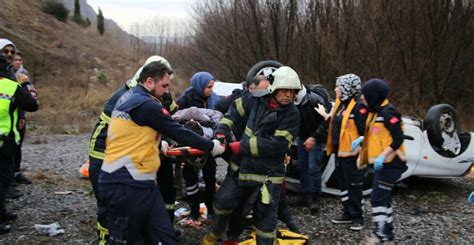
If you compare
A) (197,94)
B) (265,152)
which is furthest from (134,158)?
(197,94)

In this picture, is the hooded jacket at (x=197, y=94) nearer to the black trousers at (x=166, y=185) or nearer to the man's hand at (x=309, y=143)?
the black trousers at (x=166, y=185)

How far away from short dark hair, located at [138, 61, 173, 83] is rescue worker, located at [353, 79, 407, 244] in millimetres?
2479

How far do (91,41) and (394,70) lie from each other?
3136cm

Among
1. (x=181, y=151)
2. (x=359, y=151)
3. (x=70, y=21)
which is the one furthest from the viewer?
(x=70, y=21)

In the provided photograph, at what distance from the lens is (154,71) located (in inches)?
141

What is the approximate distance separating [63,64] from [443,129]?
28563 millimetres

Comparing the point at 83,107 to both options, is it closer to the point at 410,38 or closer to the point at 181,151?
the point at 410,38

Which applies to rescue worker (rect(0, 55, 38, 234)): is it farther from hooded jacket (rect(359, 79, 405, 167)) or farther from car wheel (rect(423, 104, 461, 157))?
car wheel (rect(423, 104, 461, 157))

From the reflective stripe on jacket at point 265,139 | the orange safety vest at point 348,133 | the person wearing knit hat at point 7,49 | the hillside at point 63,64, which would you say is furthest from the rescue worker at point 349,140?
the hillside at point 63,64

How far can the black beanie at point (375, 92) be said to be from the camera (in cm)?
507

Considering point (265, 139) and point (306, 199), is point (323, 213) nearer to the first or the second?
point (306, 199)

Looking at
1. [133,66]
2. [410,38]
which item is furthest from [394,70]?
[133,66]

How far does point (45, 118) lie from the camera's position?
1842 centimetres

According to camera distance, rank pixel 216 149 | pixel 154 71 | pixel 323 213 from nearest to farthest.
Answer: pixel 154 71, pixel 216 149, pixel 323 213
